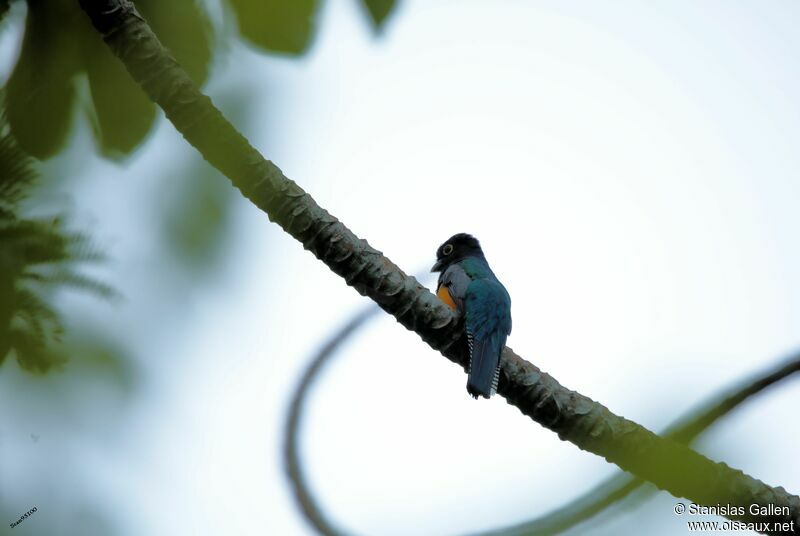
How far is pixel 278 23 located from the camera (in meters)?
2.51

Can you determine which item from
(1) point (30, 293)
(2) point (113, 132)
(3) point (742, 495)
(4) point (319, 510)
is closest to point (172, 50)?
(2) point (113, 132)

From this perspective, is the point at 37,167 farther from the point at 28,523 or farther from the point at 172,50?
the point at 172,50

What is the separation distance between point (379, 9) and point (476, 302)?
2.47 meters

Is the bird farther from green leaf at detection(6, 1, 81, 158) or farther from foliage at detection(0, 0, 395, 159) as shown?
green leaf at detection(6, 1, 81, 158)

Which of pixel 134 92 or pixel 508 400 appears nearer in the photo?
pixel 134 92

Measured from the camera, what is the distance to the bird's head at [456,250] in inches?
254

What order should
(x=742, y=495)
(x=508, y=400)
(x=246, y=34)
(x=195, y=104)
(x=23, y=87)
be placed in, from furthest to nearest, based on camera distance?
(x=508, y=400), (x=742, y=495), (x=195, y=104), (x=23, y=87), (x=246, y=34)

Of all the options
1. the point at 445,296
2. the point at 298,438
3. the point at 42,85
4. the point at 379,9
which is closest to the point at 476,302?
the point at 445,296

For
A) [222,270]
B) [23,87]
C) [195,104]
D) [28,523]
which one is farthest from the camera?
[195,104]

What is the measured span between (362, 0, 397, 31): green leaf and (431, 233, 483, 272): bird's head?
372cm

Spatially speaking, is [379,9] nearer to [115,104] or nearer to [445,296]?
[115,104]

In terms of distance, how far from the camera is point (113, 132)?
295cm

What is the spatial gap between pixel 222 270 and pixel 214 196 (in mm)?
292

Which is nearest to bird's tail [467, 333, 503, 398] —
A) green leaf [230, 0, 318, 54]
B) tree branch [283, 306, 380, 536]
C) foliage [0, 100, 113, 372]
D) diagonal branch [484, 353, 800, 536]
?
tree branch [283, 306, 380, 536]
